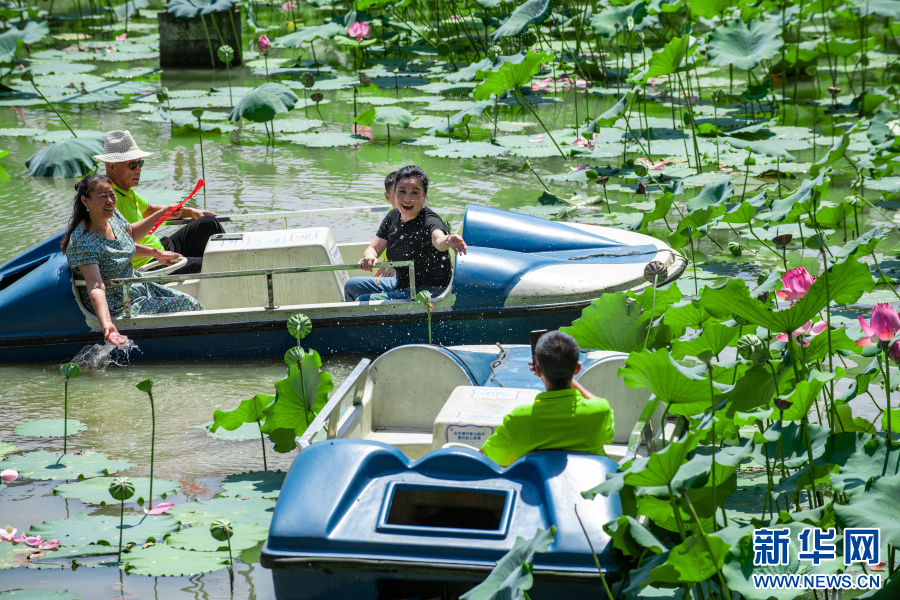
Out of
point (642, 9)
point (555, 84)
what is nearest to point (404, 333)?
point (642, 9)

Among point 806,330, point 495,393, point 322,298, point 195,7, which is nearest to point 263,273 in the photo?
point 322,298

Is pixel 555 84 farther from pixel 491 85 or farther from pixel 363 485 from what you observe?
pixel 363 485

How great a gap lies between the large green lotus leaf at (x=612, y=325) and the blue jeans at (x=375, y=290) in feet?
4.96

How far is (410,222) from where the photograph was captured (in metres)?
4.86

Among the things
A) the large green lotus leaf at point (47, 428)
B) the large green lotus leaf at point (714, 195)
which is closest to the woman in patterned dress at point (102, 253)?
the large green lotus leaf at point (47, 428)

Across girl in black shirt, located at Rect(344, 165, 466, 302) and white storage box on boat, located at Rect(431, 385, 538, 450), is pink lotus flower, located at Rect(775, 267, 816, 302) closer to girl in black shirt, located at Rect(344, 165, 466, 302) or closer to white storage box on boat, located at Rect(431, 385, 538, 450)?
white storage box on boat, located at Rect(431, 385, 538, 450)

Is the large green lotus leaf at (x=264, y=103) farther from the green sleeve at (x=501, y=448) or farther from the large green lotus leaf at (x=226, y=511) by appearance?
the green sleeve at (x=501, y=448)

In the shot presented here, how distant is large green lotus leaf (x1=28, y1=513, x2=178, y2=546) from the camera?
3.04m

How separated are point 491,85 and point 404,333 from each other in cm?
263

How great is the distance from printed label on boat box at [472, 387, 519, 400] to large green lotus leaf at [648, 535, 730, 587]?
1.35 metres

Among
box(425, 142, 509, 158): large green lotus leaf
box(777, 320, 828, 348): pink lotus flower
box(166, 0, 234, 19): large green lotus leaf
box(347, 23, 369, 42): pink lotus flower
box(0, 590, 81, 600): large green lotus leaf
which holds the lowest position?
box(0, 590, 81, 600): large green lotus leaf

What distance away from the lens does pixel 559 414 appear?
107 inches

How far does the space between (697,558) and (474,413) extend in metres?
1.29

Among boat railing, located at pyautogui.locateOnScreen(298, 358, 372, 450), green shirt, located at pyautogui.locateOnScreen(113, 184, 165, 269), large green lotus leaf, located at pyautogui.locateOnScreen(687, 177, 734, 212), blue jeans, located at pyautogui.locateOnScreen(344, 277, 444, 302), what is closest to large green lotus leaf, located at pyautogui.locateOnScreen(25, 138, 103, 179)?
green shirt, located at pyautogui.locateOnScreen(113, 184, 165, 269)
